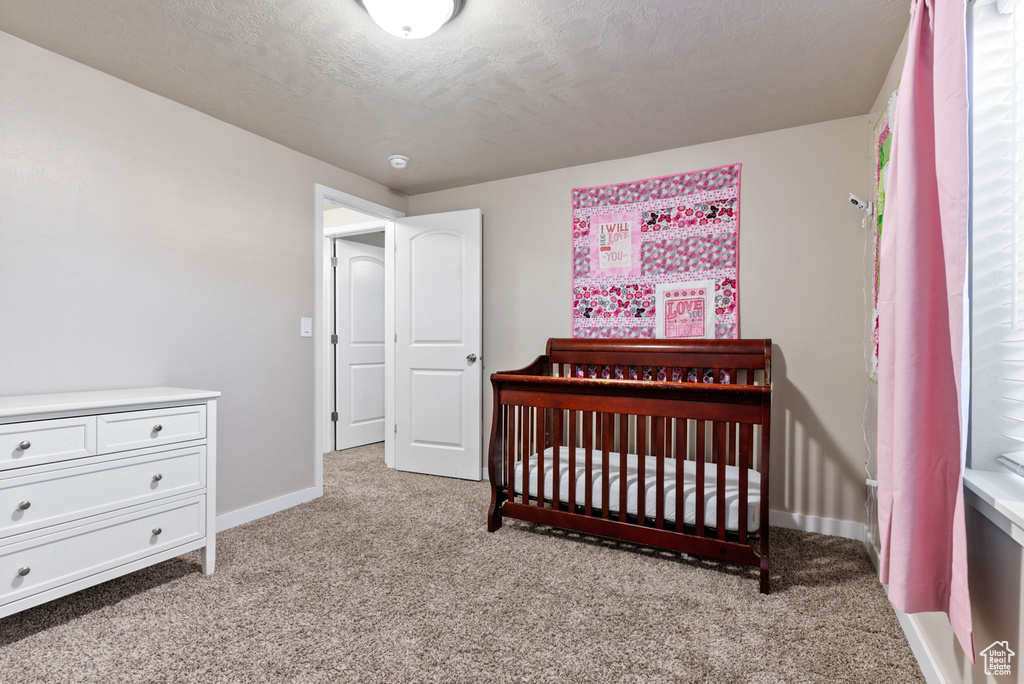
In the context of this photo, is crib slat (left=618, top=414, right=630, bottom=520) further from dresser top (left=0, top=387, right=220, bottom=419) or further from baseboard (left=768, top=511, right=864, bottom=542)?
dresser top (left=0, top=387, right=220, bottom=419)

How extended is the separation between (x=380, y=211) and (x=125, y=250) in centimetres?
173

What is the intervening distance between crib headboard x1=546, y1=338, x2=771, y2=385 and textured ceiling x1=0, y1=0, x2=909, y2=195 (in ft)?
3.83

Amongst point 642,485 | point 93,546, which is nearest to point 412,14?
point 642,485

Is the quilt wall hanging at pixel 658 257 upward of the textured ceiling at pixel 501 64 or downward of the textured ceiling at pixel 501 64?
downward

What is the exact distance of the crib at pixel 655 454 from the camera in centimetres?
205

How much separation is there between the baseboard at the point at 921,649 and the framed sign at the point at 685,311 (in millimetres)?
1547

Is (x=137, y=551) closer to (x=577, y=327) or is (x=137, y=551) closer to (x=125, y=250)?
(x=125, y=250)

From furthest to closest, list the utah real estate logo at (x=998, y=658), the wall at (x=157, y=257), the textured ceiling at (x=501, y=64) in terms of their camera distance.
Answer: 1. the wall at (x=157, y=257)
2. the textured ceiling at (x=501, y=64)
3. the utah real estate logo at (x=998, y=658)

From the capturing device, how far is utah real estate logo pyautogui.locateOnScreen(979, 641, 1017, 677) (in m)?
0.98

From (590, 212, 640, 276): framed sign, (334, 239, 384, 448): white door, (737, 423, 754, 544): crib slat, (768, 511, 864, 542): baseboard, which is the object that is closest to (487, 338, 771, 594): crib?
(737, 423, 754, 544): crib slat

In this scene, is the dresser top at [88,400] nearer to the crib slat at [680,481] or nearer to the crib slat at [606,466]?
the crib slat at [606,466]

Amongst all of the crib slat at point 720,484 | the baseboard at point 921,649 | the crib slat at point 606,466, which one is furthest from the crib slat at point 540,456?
the baseboard at point 921,649

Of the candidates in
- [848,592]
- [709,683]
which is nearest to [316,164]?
[709,683]

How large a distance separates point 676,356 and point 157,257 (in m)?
2.71
